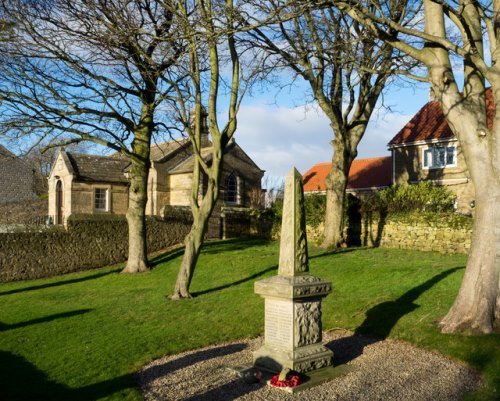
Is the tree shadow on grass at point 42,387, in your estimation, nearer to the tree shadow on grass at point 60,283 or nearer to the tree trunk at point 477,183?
the tree trunk at point 477,183

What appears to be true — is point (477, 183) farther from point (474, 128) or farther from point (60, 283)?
point (60, 283)

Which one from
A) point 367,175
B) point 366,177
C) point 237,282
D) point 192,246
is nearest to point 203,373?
point 192,246

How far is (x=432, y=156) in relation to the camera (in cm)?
2930

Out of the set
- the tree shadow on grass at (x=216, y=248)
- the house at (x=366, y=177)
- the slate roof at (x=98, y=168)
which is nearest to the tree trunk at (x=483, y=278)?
the tree shadow on grass at (x=216, y=248)

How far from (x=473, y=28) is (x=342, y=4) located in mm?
2468

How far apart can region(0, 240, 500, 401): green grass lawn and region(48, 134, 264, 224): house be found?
16.0 metres

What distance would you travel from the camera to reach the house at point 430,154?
27.8 metres

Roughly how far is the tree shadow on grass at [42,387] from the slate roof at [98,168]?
27670mm

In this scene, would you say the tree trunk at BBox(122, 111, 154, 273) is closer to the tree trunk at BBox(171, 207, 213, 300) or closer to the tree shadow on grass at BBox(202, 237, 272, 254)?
the tree shadow on grass at BBox(202, 237, 272, 254)

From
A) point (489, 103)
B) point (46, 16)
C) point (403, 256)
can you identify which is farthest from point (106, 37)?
point (489, 103)

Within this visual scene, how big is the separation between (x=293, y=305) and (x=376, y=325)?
3.38 meters

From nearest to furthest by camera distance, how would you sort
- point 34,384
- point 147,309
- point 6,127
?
point 34,384, point 147,309, point 6,127

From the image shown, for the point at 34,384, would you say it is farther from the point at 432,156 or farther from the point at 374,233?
the point at 432,156

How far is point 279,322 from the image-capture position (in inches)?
291
